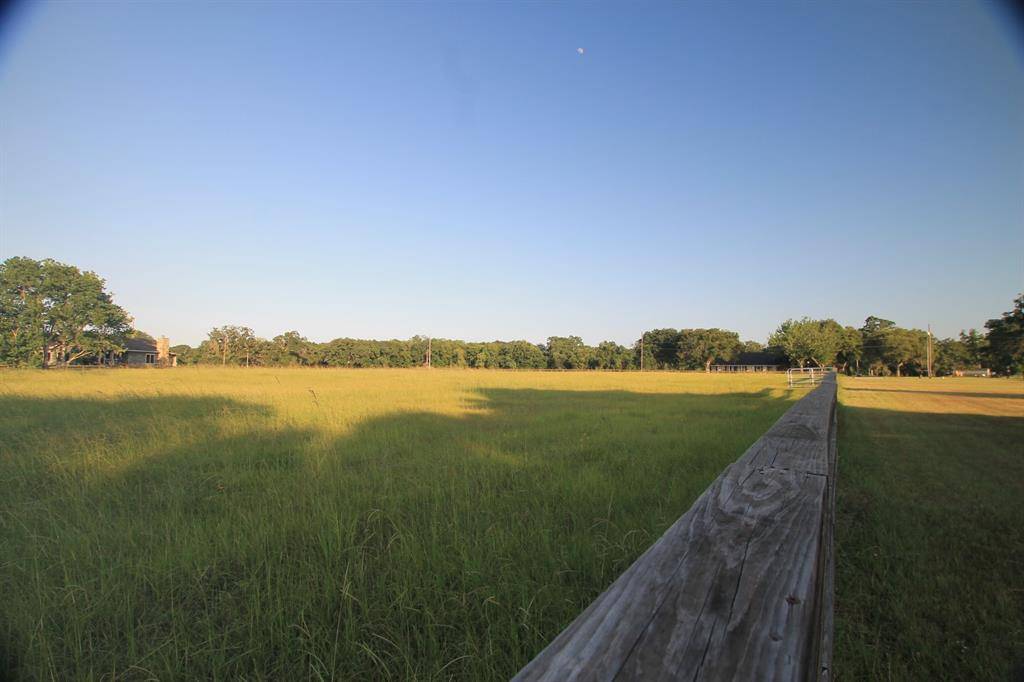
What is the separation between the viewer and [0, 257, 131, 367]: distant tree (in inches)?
1003

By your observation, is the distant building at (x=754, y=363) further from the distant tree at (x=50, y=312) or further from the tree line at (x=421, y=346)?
the distant tree at (x=50, y=312)

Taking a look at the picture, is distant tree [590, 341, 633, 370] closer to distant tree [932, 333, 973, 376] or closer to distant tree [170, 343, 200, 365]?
distant tree [932, 333, 973, 376]

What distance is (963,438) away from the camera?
859 cm

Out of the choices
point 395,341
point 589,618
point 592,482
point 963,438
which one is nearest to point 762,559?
point 589,618

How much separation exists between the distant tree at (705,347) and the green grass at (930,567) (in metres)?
95.2

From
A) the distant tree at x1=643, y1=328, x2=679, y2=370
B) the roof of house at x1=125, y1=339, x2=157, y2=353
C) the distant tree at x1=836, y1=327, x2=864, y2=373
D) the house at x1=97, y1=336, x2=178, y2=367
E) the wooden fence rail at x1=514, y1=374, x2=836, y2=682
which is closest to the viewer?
the wooden fence rail at x1=514, y1=374, x2=836, y2=682

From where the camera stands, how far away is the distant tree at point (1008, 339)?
1222 centimetres

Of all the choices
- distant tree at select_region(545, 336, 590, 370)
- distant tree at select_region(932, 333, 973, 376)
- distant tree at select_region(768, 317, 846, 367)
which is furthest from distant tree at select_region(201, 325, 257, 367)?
distant tree at select_region(932, 333, 973, 376)

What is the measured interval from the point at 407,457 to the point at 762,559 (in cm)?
515

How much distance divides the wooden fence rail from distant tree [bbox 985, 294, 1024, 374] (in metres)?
17.9

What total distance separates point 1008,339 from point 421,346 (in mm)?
88954

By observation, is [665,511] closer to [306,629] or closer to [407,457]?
[306,629]

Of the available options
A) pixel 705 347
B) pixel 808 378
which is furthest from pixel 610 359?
pixel 808 378

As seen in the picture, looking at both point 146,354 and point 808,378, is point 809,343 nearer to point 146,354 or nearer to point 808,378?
point 808,378
